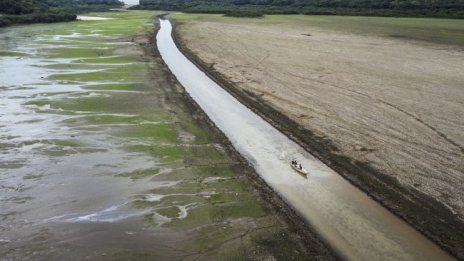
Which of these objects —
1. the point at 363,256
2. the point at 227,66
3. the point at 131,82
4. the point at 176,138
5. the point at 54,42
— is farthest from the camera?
the point at 54,42

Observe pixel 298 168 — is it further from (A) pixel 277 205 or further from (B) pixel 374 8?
(B) pixel 374 8

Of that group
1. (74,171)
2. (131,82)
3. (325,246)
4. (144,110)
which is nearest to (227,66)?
(131,82)

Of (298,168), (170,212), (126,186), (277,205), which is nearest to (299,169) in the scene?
(298,168)

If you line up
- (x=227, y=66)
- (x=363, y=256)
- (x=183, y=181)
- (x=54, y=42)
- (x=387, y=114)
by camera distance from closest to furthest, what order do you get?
(x=363, y=256)
(x=183, y=181)
(x=387, y=114)
(x=227, y=66)
(x=54, y=42)

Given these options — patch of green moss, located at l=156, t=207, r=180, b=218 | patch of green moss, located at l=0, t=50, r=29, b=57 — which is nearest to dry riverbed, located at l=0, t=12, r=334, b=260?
patch of green moss, located at l=156, t=207, r=180, b=218

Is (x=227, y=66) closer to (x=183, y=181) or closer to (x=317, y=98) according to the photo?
(x=317, y=98)

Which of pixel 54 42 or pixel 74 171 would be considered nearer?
pixel 74 171

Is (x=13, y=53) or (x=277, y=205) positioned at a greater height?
(x=13, y=53)

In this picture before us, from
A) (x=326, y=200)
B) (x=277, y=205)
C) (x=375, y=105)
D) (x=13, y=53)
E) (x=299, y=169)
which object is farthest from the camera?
(x=13, y=53)
